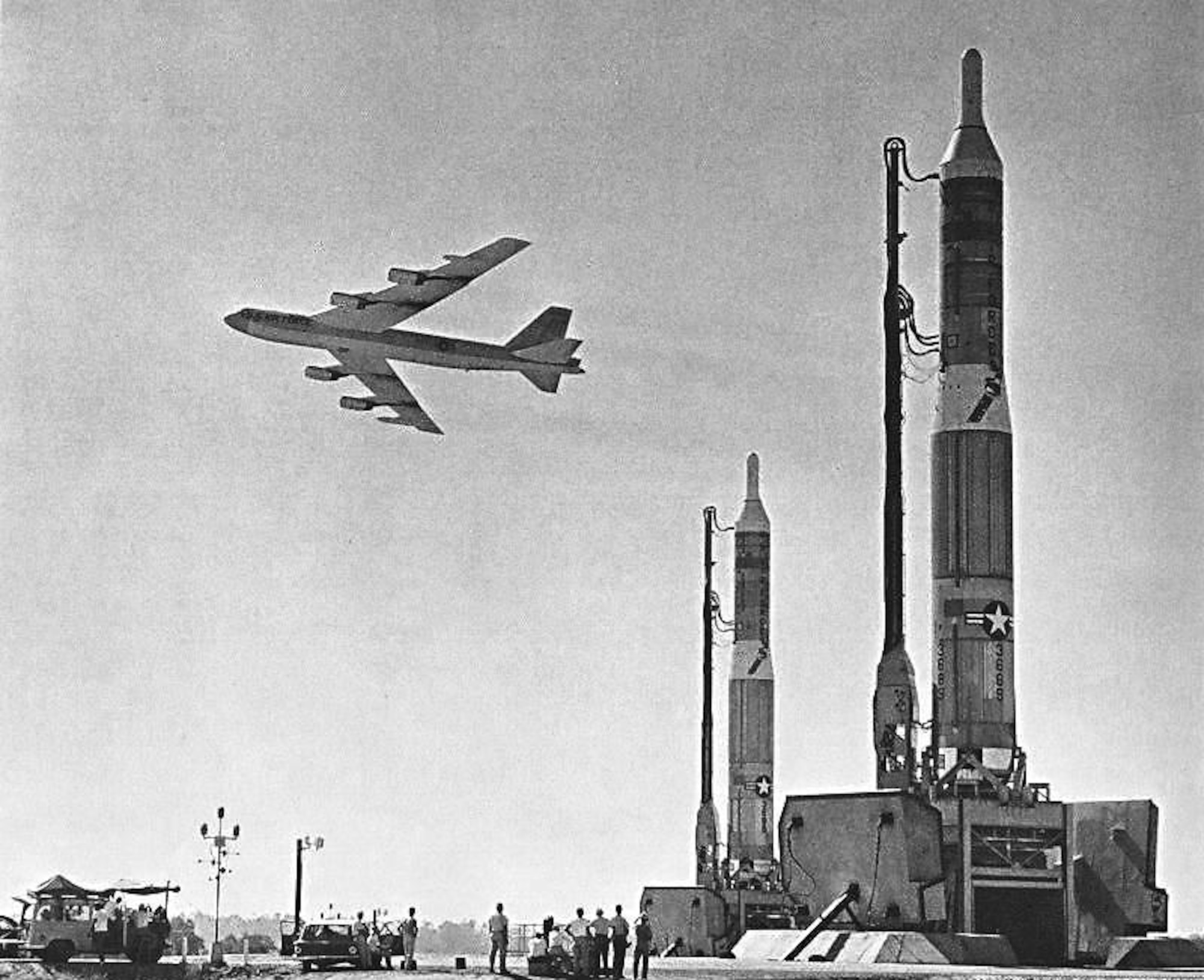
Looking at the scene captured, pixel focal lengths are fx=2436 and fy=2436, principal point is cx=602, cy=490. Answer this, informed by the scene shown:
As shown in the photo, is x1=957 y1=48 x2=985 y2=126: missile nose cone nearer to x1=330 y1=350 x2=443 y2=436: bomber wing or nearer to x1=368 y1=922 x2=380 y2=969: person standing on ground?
x1=330 y1=350 x2=443 y2=436: bomber wing

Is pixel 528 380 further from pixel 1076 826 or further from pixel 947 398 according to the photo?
pixel 1076 826


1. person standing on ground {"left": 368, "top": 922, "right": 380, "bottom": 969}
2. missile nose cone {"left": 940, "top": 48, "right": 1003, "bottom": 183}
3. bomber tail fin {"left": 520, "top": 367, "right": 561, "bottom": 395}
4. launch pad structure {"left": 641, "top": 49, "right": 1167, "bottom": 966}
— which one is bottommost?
person standing on ground {"left": 368, "top": 922, "right": 380, "bottom": 969}

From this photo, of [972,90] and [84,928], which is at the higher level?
[972,90]

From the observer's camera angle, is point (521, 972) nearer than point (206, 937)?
Yes

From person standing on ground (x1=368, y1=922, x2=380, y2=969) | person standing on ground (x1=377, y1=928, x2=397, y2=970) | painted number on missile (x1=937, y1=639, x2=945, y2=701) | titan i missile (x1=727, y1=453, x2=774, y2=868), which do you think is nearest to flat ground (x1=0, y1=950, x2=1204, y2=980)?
person standing on ground (x1=377, y1=928, x2=397, y2=970)

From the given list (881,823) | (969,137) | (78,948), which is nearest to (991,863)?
(881,823)

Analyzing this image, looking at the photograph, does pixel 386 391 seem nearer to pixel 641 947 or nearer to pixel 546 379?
pixel 546 379

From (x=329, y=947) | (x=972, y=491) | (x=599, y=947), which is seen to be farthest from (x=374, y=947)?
(x=972, y=491)
